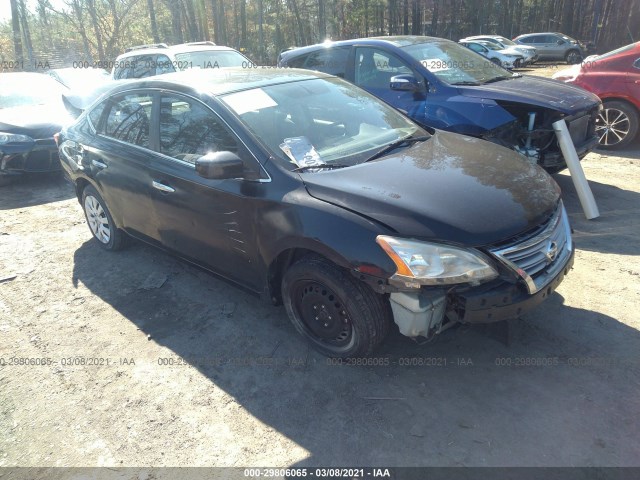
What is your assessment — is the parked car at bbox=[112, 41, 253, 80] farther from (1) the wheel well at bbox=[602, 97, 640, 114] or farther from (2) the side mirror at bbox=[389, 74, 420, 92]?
(1) the wheel well at bbox=[602, 97, 640, 114]

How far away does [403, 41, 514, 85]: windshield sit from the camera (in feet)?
18.2

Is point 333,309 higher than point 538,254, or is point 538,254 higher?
point 538,254

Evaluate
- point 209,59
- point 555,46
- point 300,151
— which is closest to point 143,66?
point 209,59

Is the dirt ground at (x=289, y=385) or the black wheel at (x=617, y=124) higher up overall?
the black wheel at (x=617, y=124)

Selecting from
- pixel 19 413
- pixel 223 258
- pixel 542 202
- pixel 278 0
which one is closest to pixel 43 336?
pixel 19 413

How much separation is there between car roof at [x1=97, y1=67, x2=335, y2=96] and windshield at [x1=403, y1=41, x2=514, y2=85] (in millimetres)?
2184

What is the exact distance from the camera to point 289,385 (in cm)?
288

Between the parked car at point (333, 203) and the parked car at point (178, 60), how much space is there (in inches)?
210

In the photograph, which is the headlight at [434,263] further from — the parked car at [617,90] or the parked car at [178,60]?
the parked car at [178,60]

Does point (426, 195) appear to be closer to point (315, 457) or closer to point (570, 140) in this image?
point (315, 457)

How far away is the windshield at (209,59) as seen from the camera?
353 inches

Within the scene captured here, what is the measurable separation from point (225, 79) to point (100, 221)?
2.14 meters

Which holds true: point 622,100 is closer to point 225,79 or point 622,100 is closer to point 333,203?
point 225,79

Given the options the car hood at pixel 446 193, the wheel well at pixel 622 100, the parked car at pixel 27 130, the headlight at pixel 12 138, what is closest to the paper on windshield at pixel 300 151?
the car hood at pixel 446 193
